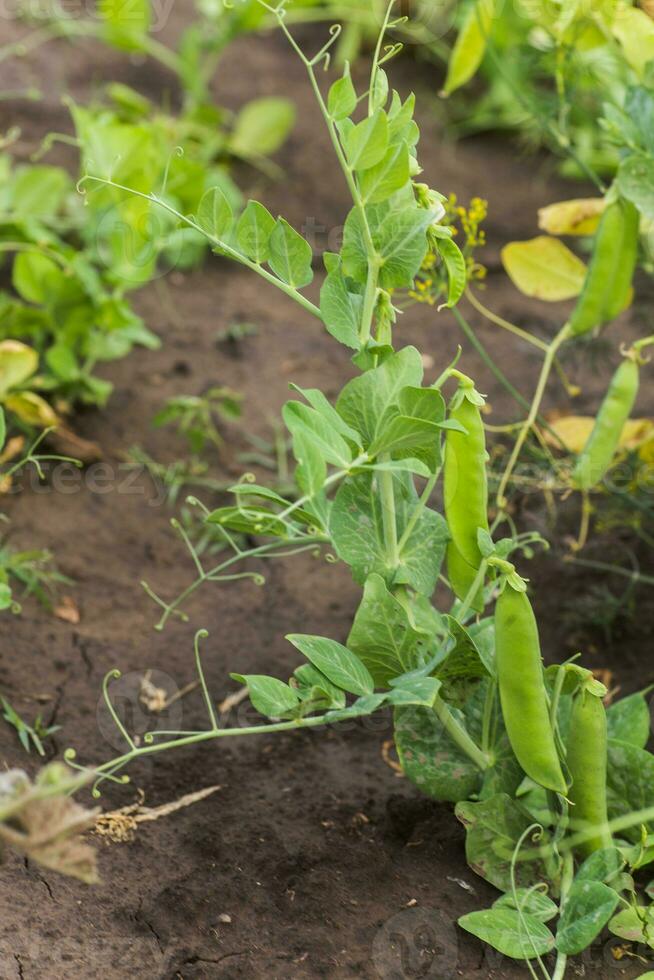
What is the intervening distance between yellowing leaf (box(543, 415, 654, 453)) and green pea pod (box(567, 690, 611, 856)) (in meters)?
0.58

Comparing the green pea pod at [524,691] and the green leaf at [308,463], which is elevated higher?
the green leaf at [308,463]

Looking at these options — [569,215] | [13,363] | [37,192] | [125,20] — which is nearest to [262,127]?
[125,20]

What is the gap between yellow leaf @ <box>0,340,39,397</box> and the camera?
6.11 feet

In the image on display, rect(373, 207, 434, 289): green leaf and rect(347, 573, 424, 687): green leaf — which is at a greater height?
rect(373, 207, 434, 289): green leaf

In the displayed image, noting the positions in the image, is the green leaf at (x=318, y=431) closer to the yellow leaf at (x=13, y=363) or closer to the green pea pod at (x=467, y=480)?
the green pea pod at (x=467, y=480)

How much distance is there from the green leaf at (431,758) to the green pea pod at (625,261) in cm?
64

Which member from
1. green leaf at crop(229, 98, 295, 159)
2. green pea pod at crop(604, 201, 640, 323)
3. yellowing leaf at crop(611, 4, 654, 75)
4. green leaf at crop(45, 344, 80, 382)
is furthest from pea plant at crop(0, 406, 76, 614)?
green leaf at crop(229, 98, 295, 159)

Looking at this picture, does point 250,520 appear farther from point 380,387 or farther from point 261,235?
point 261,235

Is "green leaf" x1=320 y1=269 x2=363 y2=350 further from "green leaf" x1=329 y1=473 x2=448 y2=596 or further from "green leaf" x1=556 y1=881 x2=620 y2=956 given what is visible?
"green leaf" x1=556 y1=881 x2=620 y2=956

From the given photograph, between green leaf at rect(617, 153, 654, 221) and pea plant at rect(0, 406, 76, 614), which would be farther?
pea plant at rect(0, 406, 76, 614)

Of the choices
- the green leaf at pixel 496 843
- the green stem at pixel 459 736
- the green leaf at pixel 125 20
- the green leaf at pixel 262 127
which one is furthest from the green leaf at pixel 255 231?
the green leaf at pixel 262 127

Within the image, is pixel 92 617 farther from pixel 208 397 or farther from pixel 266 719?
pixel 208 397

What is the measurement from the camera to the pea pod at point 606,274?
1534mm

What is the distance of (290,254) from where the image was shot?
1.18 metres
